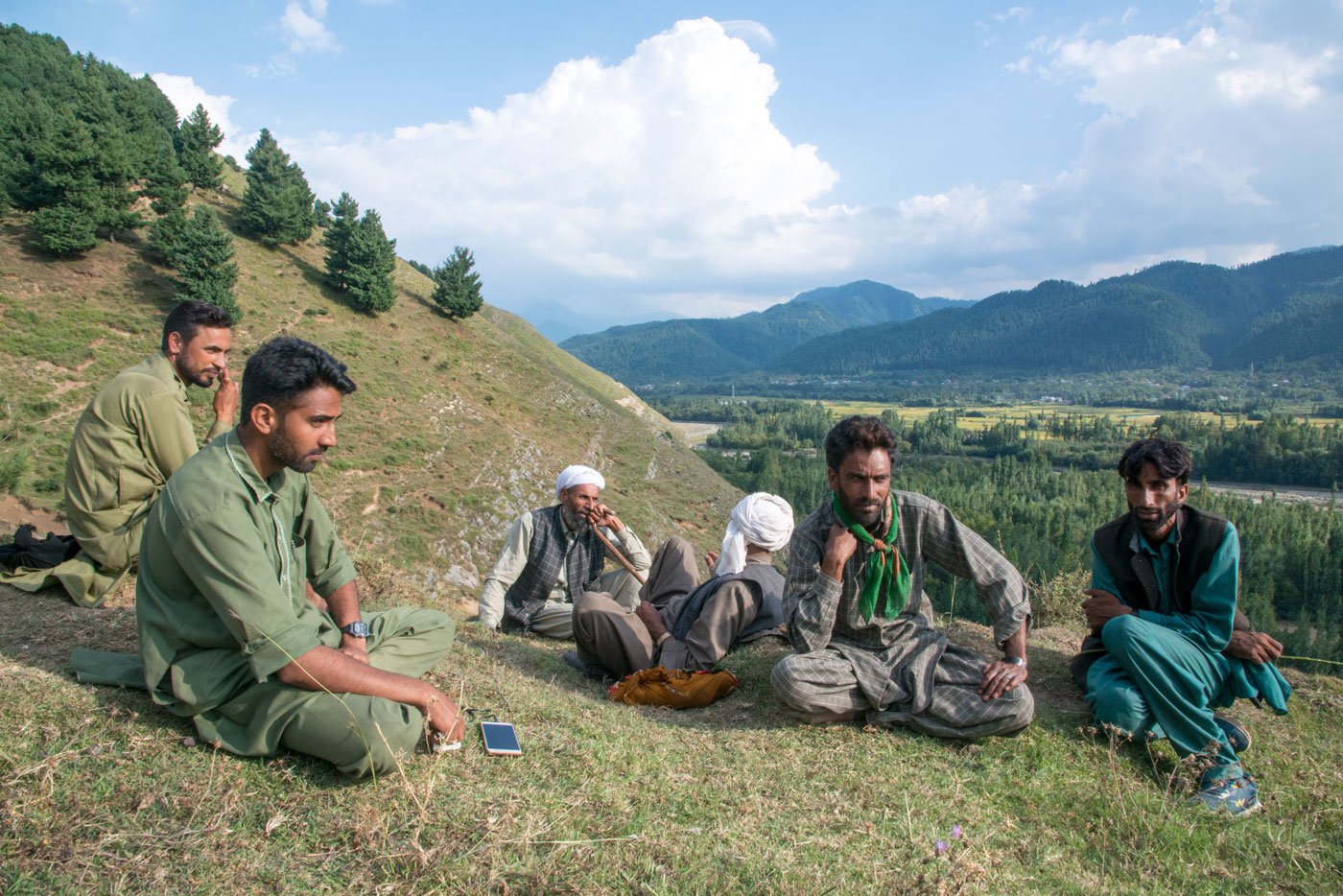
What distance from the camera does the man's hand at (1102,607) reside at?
4.85 metres

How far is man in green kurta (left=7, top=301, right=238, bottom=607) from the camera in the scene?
552 centimetres

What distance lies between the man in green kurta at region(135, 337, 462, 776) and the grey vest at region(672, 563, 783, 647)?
8.23 ft

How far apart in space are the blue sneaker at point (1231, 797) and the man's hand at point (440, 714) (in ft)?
12.6

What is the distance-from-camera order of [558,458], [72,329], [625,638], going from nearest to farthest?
[625,638]
[72,329]
[558,458]

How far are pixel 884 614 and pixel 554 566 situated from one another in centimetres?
341

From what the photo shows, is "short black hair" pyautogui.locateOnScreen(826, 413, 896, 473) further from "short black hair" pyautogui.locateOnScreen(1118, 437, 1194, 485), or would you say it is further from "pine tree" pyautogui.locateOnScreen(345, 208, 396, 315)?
"pine tree" pyautogui.locateOnScreen(345, 208, 396, 315)

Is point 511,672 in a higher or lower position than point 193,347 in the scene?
lower

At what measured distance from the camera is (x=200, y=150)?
33781mm

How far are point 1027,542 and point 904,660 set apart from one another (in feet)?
119

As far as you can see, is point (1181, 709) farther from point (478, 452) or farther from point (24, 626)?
point (478, 452)

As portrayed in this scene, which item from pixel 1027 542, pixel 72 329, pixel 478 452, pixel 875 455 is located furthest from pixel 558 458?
pixel 875 455

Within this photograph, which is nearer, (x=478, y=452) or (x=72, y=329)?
(x=72, y=329)

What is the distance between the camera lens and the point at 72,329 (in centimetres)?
2131

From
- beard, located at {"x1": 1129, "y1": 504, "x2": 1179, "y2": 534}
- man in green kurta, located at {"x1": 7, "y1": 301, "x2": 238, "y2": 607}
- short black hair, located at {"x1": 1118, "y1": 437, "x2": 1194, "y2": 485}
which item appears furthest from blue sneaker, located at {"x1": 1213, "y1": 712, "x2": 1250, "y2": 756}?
man in green kurta, located at {"x1": 7, "y1": 301, "x2": 238, "y2": 607}
